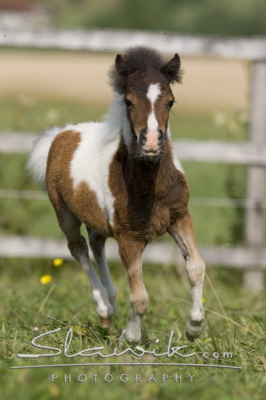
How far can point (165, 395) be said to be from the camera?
3.58 meters

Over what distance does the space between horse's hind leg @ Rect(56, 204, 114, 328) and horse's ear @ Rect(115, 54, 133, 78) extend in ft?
3.72

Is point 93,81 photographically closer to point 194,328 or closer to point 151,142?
point 194,328

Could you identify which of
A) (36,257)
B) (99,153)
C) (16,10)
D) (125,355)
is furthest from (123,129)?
(16,10)

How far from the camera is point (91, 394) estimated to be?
11.6ft

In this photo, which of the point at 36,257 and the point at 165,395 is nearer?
the point at 165,395

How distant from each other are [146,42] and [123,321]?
9.13 ft

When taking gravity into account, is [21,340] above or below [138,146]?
below

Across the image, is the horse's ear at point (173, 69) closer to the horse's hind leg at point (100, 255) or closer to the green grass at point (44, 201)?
the green grass at point (44, 201)

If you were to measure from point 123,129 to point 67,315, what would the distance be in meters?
1.47

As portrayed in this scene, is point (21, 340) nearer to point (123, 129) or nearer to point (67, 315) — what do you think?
point (67, 315)

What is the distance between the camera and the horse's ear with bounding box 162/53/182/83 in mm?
4305

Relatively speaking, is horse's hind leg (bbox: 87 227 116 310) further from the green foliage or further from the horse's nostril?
the green foliage

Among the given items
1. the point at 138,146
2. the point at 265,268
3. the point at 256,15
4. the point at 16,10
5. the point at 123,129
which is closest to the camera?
the point at 138,146

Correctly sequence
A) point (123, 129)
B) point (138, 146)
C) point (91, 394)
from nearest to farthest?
point (91, 394)
point (138, 146)
point (123, 129)
